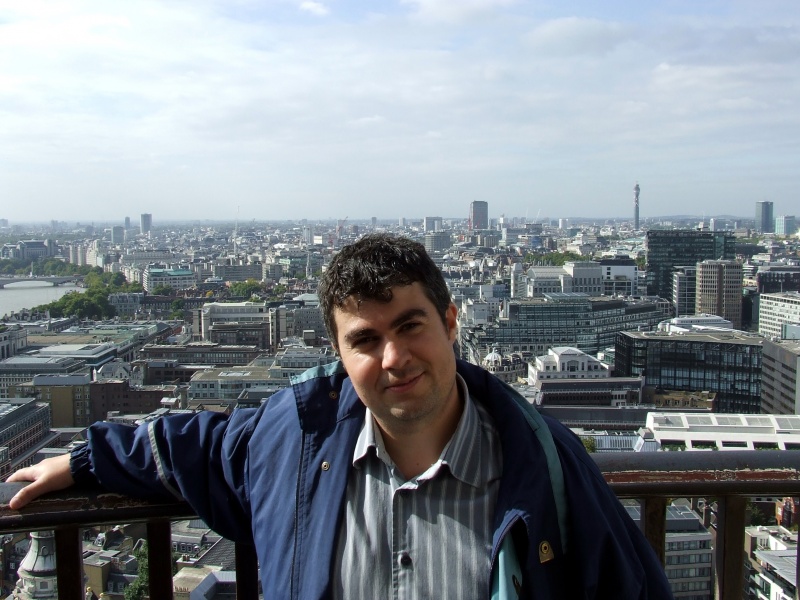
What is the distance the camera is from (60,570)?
0.87m

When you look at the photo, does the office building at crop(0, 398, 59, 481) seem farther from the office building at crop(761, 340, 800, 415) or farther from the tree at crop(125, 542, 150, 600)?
the office building at crop(761, 340, 800, 415)

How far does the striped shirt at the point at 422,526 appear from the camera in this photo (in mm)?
737

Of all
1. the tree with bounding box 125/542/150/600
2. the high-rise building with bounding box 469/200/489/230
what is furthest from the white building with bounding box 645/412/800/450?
the high-rise building with bounding box 469/200/489/230

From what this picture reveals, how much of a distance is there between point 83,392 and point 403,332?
12806 mm

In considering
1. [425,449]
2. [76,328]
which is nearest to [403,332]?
[425,449]

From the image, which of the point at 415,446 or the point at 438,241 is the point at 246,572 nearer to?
the point at 415,446

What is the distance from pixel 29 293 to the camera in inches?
1379

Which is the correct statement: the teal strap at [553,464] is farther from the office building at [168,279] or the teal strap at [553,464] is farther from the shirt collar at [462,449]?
the office building at [168,279]

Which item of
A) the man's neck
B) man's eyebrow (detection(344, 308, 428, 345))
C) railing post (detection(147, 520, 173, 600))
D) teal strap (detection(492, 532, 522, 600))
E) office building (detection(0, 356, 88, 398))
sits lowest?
office building (detection(0, 356, 88, 398))

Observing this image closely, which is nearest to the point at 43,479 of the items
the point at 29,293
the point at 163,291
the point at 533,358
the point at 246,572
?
the point at 246,572

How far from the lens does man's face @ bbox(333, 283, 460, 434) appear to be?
787 millimetres

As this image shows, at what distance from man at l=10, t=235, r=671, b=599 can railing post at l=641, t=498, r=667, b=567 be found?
0.53 feet

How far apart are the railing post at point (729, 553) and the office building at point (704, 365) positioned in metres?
12.6

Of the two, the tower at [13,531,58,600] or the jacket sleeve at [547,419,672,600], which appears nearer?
the jacket sleeve at [547,419,672,600]
